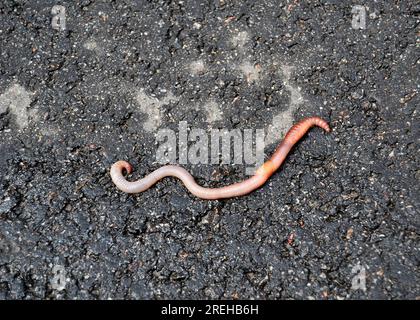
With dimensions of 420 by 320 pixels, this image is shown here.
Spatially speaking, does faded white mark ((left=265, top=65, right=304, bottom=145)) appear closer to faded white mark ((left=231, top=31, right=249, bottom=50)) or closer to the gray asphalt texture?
the gray asphalt texture

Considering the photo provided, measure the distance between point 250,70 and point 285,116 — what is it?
0.52 metres

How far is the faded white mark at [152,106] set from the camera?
4.29 metres

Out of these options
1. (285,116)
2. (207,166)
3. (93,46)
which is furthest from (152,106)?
(285,116)

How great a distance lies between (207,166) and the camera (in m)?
4.13

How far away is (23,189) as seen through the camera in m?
4.08

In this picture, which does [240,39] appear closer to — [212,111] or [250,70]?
[250,70]

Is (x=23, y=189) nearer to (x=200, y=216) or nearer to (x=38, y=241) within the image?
(x=38, y=241)

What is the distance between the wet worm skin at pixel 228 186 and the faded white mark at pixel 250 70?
1.92 feet

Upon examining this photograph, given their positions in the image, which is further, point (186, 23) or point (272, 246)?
point (186, 23)

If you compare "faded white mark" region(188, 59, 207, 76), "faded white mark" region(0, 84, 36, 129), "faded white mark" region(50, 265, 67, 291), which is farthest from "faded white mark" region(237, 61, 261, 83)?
"faded white mark" region(50, 265, 67, 291)

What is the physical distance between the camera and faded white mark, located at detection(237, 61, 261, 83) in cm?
443

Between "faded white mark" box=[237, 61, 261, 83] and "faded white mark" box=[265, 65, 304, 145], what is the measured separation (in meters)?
0.21
